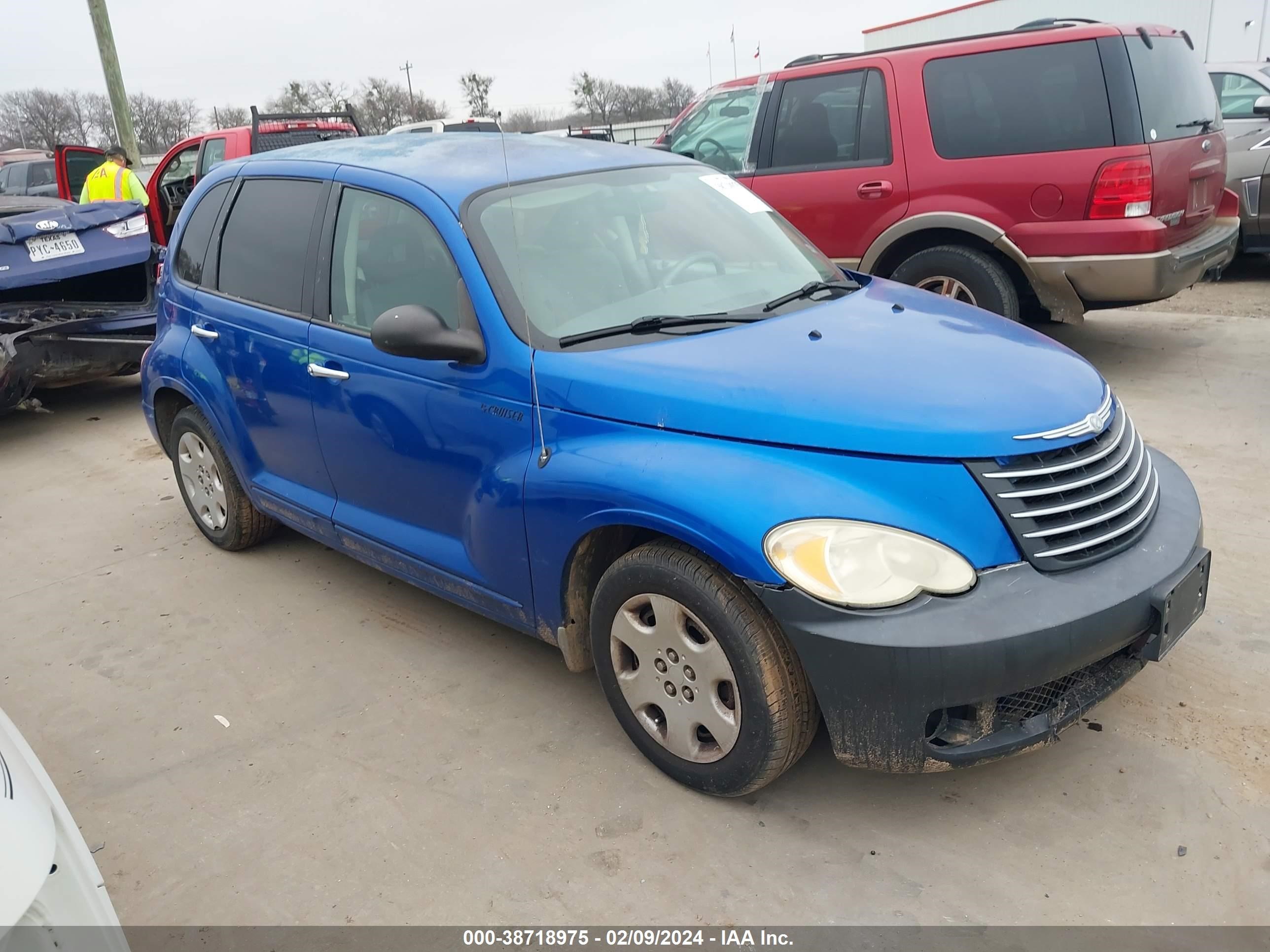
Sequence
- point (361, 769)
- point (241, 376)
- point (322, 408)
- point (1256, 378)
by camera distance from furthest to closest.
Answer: point (1256, 378) → point (241, 376) → point (322, 408) → point (361, 769)

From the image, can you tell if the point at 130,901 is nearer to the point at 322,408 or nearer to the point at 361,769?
the point at 361,769

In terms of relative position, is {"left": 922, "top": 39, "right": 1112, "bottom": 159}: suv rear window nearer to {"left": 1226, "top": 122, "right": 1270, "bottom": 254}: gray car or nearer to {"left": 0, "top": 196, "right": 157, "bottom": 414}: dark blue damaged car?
{"left": 1226, "top": 122, "right": 1270, "bottom": 254}: gray car

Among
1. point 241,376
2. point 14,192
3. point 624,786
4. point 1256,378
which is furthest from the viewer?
point 14,192

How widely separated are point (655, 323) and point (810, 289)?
72 centimetres

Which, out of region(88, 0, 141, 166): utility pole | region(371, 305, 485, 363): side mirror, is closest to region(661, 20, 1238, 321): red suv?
region(371, 305, 485, 363): side mirror

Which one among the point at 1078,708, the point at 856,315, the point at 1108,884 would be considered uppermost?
the point at 856,315

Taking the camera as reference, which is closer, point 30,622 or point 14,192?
point 30,622

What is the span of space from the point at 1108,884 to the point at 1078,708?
0.42 m

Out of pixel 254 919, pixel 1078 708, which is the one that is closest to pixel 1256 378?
pixel 1078 708

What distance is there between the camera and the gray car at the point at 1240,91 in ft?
28.6

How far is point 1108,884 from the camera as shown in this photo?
245 centimetres

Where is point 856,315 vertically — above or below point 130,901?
above

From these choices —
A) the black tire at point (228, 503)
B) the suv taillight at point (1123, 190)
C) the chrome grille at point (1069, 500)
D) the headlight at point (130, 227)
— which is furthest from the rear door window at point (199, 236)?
the suv taillight at point (1123, 190)

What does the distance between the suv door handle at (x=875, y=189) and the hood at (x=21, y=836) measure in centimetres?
584
